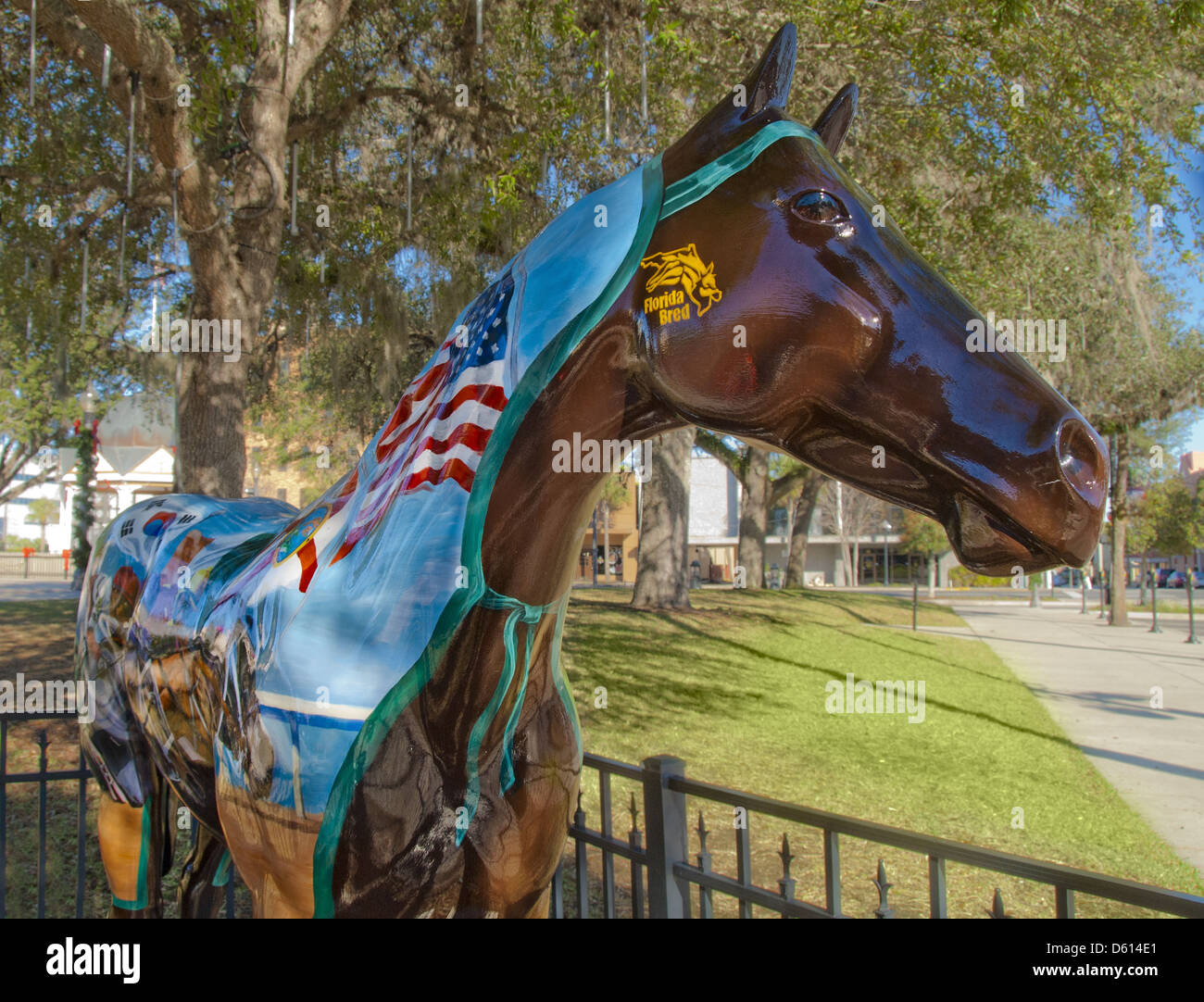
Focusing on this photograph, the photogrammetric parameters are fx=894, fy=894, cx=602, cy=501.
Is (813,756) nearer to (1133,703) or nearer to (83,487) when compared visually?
(1133,703)

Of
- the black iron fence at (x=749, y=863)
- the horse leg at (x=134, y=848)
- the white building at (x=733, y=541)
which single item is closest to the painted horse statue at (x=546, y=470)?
the black iron fence at (x=749, y=863)

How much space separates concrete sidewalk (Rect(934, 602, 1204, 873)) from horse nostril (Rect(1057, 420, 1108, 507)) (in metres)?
6.12

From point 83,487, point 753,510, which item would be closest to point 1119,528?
point 753,510

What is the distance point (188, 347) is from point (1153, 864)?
7.41 m

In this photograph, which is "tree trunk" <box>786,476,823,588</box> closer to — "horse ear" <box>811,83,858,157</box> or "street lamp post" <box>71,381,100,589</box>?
"street lamp post" <box>71,381,100,589</box>

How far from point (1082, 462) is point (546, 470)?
80 centimetres

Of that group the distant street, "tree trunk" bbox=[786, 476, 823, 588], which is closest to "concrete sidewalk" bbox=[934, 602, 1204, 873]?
the distant street

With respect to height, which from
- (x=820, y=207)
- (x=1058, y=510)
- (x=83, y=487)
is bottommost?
(x=1058, y=510)

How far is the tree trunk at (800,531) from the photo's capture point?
29.8 meters

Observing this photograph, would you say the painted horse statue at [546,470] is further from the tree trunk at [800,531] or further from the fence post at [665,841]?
the tree trunk at [800,531]

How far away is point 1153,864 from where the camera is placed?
5.89 metres

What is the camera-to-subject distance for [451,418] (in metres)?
1.51

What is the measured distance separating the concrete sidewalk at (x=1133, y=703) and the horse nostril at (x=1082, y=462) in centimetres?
612

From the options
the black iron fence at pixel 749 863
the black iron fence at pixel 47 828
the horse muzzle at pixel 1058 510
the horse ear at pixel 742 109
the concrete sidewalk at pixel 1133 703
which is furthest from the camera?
the concrete sidewalk at pixel 1133 703
